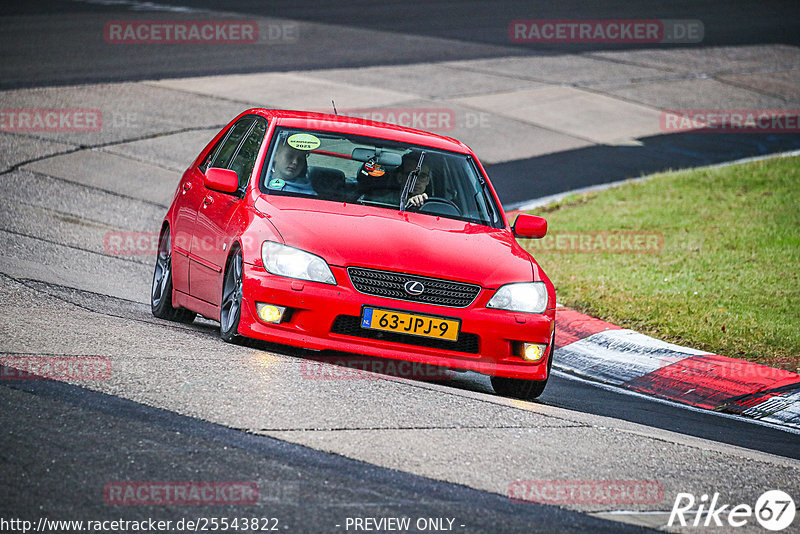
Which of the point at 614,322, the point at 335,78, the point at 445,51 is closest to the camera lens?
the point at 614,322

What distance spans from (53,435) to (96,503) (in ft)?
2.40

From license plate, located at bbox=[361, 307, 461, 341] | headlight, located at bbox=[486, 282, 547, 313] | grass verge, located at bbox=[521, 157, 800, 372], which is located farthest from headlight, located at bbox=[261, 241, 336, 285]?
grass verge, located at bbox=[521, 157, 800, 372]

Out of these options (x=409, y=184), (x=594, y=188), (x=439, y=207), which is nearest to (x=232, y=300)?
(x=409, y=184)

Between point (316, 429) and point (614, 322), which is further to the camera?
point (614, 322)

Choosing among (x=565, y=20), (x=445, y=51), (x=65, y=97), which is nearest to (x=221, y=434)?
(x=65, y=97)

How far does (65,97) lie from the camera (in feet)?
58.9

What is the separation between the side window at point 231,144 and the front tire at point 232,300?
1.50 m

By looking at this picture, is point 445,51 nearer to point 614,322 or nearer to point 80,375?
point 614,322

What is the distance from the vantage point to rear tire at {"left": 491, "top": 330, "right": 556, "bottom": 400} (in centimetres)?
752

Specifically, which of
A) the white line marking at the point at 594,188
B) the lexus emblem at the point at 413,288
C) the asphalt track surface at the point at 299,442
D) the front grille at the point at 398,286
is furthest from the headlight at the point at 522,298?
the white line marking at the point at 594,188

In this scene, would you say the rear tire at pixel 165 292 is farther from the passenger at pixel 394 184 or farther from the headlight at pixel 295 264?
the headlight at pixel 295 264

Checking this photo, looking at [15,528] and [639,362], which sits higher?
[15,528]

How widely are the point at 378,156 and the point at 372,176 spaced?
21 centimetres

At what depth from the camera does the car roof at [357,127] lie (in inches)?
329
